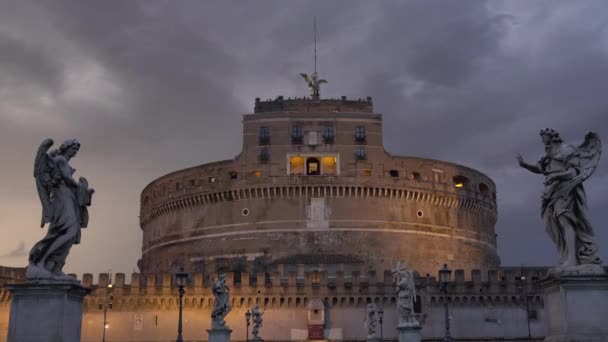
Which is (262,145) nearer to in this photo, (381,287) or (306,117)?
(306,117)

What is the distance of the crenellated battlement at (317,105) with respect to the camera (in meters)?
76.9

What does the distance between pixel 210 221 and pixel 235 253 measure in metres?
4.72

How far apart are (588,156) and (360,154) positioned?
60236mm

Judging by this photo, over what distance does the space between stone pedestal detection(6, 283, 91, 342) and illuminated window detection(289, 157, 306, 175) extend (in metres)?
60.4

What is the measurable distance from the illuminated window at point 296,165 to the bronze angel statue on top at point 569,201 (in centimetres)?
6022

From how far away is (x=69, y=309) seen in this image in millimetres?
10117

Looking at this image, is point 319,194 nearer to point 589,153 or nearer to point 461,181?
point 461,181

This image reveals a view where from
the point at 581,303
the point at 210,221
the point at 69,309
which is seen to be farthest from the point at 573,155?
the point at 210,221

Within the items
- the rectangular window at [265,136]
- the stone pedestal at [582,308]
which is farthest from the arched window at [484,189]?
the stone pedestal at [582,308]

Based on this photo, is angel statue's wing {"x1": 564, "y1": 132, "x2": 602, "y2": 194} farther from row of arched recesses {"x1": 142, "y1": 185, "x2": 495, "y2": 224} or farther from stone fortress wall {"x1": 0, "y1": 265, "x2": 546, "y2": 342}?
row of arched recesses {"x1": 142, "y1": 185, "x2": 495, "y2": 224}

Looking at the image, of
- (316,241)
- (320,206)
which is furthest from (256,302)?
(320,206)

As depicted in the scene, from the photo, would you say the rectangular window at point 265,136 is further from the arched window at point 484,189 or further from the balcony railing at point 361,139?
the arched window at point 484,189

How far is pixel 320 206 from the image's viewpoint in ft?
226

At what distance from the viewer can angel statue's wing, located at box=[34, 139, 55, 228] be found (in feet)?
33.7
